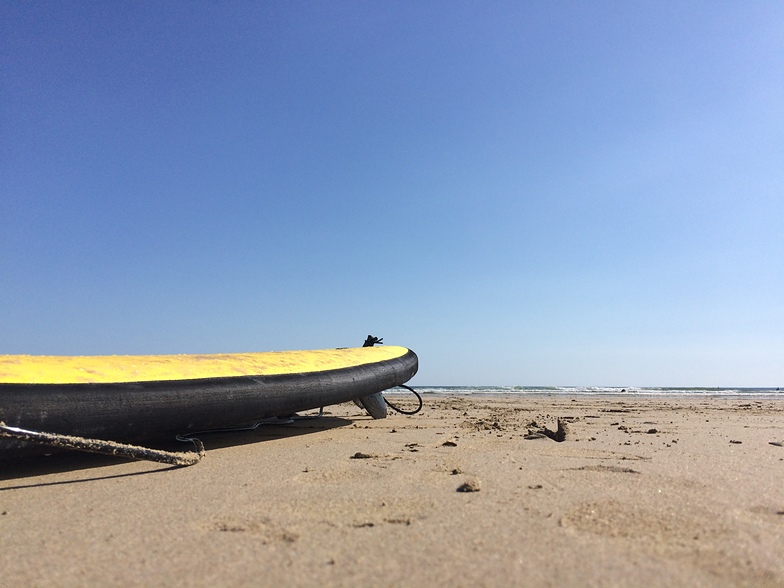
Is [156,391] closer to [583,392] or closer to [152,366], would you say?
[152,366]

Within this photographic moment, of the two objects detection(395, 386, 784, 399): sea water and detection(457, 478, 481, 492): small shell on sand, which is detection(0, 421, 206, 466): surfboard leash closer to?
detection(457, 478, 481, 492): small shell on sand

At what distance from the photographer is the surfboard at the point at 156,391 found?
2.33 meters

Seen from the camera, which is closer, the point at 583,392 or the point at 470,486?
the point at 470,486

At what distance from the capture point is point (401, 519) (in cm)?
157

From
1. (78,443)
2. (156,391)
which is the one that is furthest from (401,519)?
(156,391)

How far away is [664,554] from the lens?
4.15 ft

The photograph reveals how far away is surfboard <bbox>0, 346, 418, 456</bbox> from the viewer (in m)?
2.33

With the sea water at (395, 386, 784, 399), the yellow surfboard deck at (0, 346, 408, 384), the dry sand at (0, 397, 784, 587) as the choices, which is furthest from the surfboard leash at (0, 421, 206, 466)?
the sea water at (395, 386, 784, 399)

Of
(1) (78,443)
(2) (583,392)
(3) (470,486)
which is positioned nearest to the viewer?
(3) (470,486)

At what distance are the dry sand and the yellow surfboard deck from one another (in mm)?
429

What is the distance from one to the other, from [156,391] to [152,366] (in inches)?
11.4

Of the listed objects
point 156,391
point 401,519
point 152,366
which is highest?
point 152,366

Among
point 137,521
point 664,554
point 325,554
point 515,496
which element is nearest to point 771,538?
point 664,554

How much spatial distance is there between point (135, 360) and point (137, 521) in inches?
64.2
